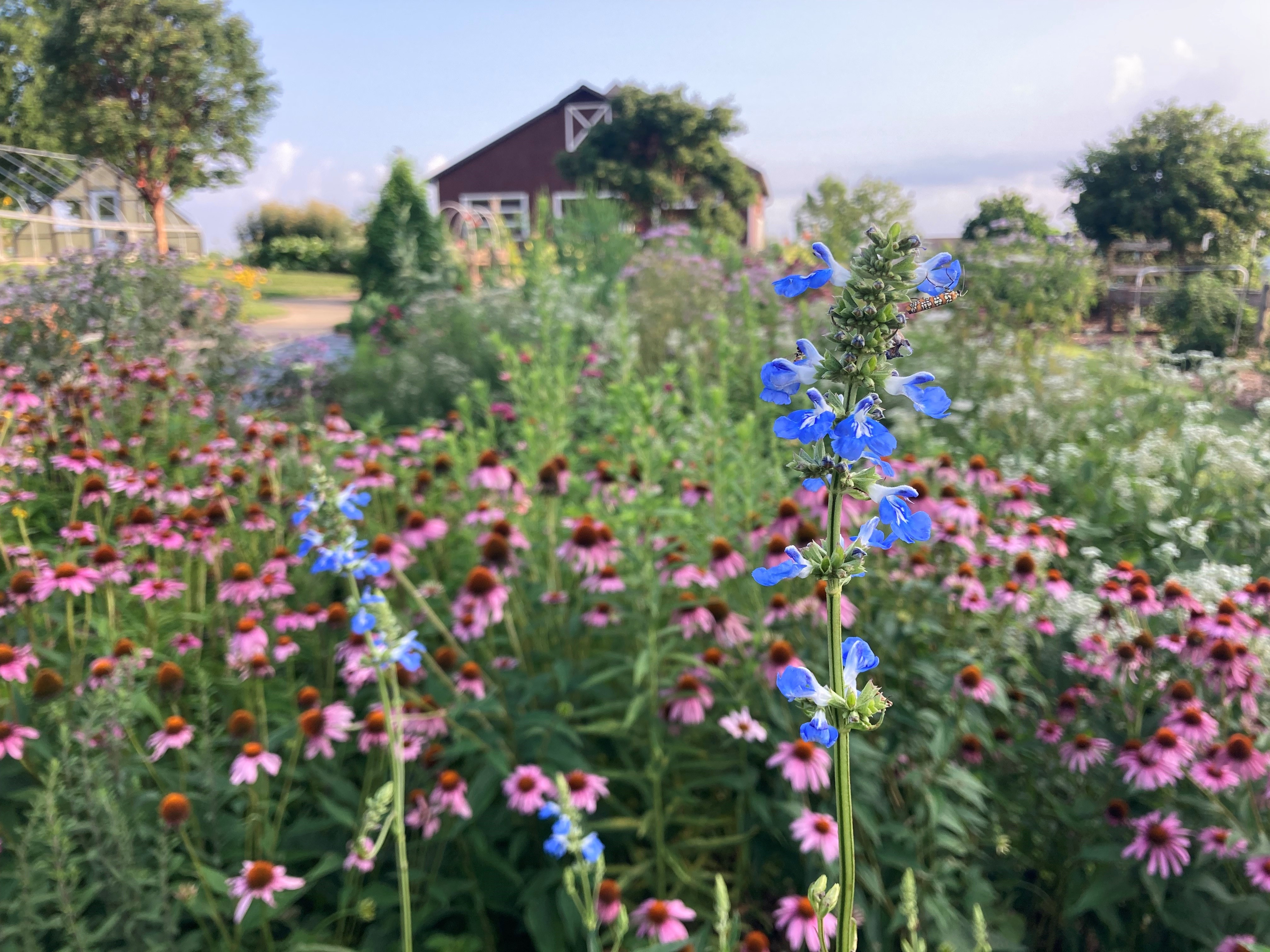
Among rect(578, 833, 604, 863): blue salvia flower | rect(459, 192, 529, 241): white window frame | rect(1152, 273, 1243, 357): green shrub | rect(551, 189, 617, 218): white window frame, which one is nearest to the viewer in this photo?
rect(578, 833, 604, 863): blue salvia flower

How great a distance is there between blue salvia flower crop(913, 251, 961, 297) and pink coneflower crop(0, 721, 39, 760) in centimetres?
189

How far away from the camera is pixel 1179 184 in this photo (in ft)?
33.5

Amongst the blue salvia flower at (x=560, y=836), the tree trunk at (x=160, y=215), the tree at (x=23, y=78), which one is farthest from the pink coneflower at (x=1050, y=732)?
the tree trunk at (x=160, y=215)

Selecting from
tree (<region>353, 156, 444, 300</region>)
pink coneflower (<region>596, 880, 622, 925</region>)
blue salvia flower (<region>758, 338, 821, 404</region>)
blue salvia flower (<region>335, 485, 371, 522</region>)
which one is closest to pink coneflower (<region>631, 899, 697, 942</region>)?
pink coneflower (<region>596, 880, 622, 925</region>)

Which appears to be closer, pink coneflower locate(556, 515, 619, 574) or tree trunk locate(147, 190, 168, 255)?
pink coneflower locate(556, 515, 619, 574)

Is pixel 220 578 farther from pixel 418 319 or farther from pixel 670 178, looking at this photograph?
pixel 670 178

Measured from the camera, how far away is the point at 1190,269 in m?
8.79

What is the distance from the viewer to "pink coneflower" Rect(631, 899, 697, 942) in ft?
4.61

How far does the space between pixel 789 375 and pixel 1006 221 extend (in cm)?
989

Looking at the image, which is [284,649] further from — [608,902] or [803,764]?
[803,764]

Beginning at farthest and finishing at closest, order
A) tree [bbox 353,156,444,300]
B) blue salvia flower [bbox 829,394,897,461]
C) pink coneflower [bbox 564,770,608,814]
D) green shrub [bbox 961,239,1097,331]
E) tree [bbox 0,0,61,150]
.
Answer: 1. tree [bbox 353,156,444,300]
2. tree [bbox 0,0,61,150]
3. green shrub [bbox 961,239,1097,331]
4. pink coneflower [bbox 564,770,608,814]
5. blue salvia flower [bbox 829,394,897,461]

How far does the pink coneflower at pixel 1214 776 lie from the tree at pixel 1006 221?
7742 mm

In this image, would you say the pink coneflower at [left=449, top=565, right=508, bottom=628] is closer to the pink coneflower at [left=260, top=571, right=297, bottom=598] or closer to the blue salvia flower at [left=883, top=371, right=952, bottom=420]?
the pink coneflower at [left=260, top=571, right=297, bottom=598]

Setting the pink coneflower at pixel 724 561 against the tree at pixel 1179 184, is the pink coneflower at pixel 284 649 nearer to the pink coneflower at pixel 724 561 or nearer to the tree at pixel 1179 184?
the pink coneflower at pixel 724 561
